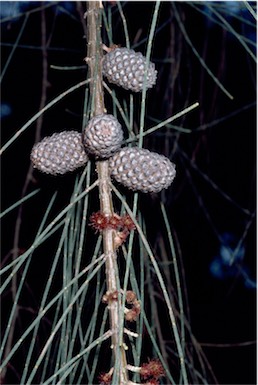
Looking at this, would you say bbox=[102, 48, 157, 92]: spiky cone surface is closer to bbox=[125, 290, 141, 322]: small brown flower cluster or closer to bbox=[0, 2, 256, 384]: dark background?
bbox=[125, 290, 141, 322]: small brown flower cluster

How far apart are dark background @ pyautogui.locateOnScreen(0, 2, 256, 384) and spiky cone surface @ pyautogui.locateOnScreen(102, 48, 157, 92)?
1.92 feet

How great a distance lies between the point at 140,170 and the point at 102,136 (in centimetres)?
5

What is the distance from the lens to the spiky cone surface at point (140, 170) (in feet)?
1.78

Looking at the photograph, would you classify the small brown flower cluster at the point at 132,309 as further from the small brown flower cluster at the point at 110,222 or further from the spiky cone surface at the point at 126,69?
the spiky cone surface at the point at 126,69

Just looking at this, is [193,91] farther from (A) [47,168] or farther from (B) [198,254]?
(A) [47,168]

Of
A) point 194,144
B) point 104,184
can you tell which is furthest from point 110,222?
point 194,144

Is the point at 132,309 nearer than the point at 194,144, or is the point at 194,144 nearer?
the point at 132,309

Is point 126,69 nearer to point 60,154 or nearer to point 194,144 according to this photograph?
point 60,154

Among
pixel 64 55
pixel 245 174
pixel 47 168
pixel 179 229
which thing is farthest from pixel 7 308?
pixel 47 168

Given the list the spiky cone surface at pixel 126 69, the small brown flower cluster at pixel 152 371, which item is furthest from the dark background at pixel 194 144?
the small brown flower cluster at pixel 152 371

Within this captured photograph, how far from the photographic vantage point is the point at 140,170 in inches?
21.6

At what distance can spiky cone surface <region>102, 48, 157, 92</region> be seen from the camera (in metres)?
0.58

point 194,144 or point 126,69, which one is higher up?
point 126,69

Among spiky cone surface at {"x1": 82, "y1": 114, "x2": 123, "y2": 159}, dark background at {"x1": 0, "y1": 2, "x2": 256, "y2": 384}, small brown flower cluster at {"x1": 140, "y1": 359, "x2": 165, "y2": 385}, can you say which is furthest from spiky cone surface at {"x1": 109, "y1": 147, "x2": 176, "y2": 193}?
dark background at {"x1": 0, "y1": 2, "x2": 256, "y2": 384}
